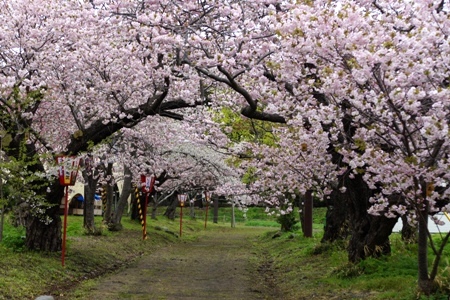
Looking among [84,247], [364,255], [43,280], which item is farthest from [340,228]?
[43,280]

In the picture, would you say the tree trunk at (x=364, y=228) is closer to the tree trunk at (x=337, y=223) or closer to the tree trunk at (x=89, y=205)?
the tree trunk at (x=337, y=223)

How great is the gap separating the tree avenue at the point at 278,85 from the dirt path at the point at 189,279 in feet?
7.63

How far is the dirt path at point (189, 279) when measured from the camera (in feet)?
37.6

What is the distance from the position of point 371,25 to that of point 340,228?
33.8ft

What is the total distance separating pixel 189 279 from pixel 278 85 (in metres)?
5.36

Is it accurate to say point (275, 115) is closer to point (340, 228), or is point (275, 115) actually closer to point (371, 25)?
point (371, 25)

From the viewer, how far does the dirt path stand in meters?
11.5

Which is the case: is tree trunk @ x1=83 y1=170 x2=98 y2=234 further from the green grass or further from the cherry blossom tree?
the cherry blossom tree

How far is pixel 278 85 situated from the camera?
1108 centimetres

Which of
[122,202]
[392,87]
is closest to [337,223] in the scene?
[122,202]

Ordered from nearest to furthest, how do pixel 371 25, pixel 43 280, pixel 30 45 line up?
pixel 371 25
pixel 43 280
pixel 30 45

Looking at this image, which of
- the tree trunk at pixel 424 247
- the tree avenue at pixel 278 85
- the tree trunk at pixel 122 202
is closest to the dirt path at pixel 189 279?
the tree avenue at pixel 278 85

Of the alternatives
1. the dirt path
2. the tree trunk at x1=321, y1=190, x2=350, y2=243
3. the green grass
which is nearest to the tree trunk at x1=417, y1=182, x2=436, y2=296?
the green grass

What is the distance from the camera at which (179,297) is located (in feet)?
36.1
